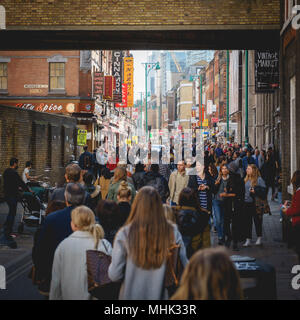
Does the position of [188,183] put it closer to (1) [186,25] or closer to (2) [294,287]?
(1) [186,25]

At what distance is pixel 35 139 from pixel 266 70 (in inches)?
405

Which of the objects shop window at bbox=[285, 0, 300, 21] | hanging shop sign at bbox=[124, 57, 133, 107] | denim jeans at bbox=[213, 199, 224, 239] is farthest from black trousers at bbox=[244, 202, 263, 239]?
hanging shop sign at bbox=[124, 57, 133, 107]

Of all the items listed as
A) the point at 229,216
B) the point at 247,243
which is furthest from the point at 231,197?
the point at 247,243

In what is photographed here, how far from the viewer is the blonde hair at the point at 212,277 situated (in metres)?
2.95

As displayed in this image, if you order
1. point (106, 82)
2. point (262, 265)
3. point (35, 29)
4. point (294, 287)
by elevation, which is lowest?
point (294, 287)

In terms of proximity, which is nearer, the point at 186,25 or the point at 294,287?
the point at 294,287

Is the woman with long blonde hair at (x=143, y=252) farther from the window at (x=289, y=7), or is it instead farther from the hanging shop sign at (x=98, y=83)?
the hanging shop sign at (x=98, y=83)

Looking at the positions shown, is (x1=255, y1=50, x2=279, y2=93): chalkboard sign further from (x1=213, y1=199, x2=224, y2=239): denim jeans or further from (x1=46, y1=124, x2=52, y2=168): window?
(x1=213, y1=199, x2=224, y2=239): denim jeans

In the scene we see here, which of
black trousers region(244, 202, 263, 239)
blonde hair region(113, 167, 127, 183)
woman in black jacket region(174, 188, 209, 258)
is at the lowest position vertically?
black trousers region(244, 202, 263, 239)

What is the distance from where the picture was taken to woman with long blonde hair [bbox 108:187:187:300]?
14.3ft

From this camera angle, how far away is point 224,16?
1338 centimetres

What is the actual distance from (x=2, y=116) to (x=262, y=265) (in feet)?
54.6
